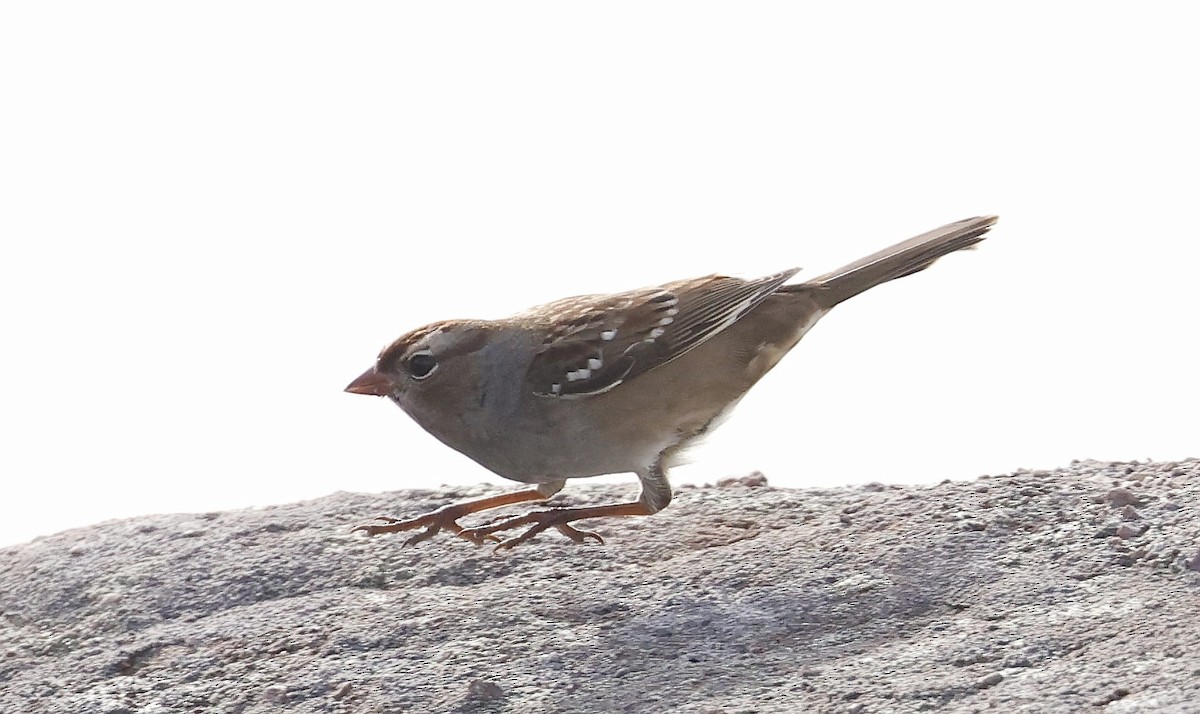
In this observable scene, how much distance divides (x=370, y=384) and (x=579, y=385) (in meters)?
0.77

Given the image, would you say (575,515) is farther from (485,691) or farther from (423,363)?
(485,691)

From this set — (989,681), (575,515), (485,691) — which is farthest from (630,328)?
(989,681)

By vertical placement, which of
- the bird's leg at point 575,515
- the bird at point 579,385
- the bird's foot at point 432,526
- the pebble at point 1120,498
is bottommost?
the pebble at point 1120,498

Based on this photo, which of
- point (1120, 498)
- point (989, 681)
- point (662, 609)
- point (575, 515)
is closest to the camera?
point (989, 681)

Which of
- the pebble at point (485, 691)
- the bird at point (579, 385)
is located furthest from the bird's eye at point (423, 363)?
the pebble at point (485, 691)

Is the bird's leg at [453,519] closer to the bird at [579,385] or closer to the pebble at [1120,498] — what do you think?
Result: the bird at [579,385]

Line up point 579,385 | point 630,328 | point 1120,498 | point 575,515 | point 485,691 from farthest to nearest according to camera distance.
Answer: point 630,328
point 579,385
point 575,515
point 1120,498
point 485,691

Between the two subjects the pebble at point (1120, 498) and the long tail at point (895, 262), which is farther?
the long tail at point (895, 262)

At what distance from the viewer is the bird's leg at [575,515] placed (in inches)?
214

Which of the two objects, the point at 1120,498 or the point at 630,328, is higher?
the point at 630,328

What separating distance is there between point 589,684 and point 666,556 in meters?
1.02

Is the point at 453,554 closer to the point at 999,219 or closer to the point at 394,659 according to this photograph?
the point at 394,659

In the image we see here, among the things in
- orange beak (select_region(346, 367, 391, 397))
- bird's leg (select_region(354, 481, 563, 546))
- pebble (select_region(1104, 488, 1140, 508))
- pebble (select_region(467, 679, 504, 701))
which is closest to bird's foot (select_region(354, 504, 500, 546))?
bird's leg (select_region(354, 481, 563, 546))

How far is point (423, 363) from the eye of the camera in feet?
18.3
